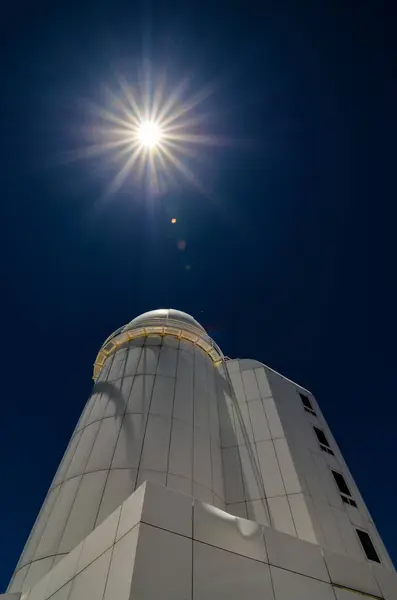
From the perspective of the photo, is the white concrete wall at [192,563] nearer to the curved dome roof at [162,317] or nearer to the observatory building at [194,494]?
the observatory building at [194,494]

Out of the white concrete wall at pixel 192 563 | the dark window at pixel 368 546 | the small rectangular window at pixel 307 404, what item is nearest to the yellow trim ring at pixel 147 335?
the small rectangular window at pixel 307 404

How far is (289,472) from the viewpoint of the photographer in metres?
15.7

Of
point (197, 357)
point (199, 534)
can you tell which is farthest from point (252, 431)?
point (199, 534)

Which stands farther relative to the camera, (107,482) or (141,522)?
(107,482)

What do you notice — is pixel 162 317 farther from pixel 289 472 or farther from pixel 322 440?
pixel 322 440

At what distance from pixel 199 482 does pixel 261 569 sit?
5.88 metres

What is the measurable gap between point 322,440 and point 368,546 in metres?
5.77

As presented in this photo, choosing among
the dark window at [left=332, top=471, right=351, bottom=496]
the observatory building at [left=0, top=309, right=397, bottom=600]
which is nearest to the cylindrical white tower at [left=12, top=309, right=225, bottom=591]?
the observatory building at [left=0, top=309, right=397, bottom=600]

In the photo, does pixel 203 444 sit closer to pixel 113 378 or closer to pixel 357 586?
pixel 113 378

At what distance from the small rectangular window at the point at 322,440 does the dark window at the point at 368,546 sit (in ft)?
14.5

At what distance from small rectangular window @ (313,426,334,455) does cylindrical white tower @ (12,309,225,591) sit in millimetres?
6420

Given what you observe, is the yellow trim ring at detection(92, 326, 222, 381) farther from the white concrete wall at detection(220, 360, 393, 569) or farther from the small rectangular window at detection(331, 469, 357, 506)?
the small rectangular window at detection(331, 469, 357, 506)

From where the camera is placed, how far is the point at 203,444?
15.4 metres

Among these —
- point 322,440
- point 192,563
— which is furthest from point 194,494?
point 322,440
